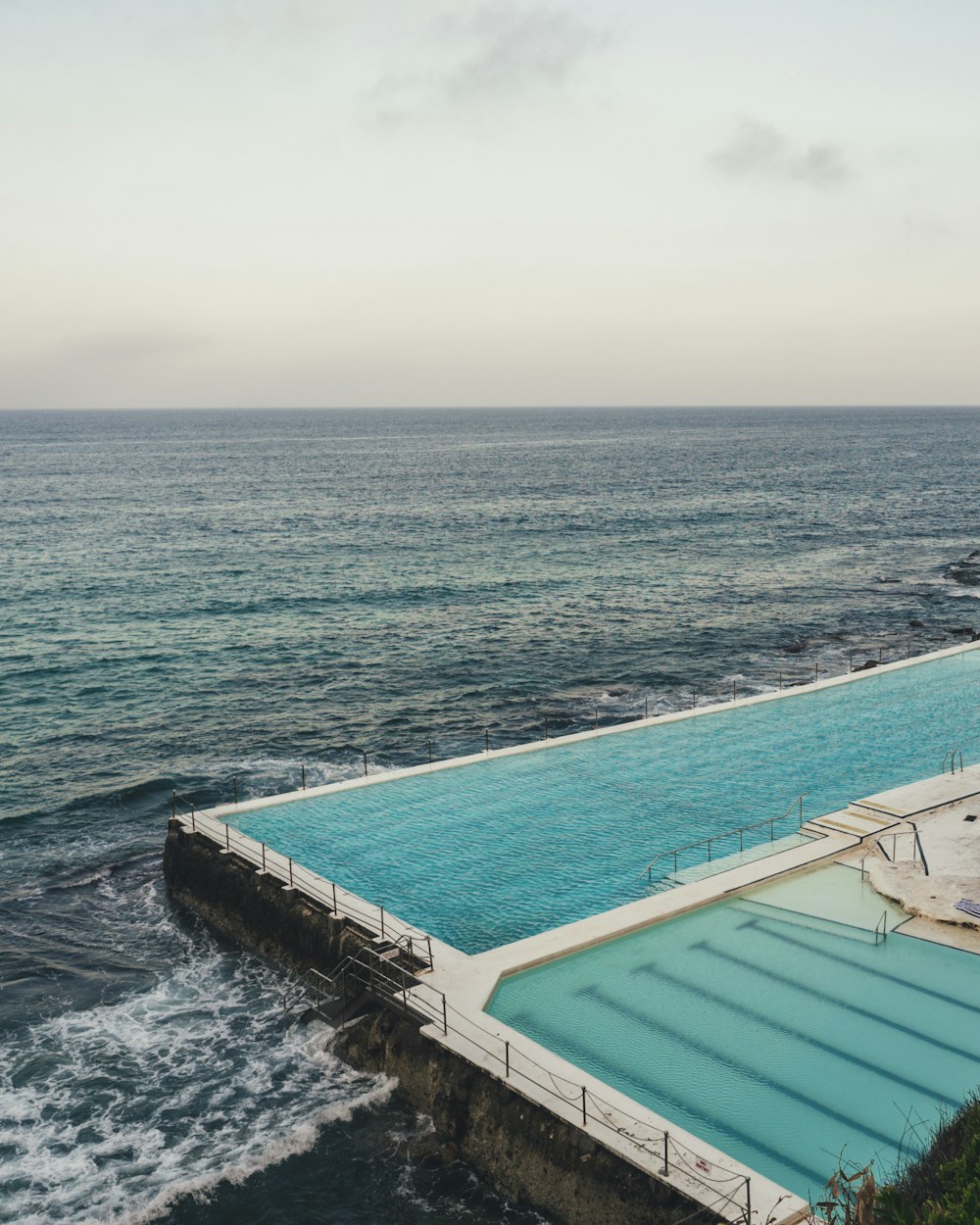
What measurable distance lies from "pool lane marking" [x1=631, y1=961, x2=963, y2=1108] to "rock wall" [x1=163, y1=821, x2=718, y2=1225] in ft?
14.3

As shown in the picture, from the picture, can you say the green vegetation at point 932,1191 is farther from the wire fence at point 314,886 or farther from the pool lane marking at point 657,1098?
the wire fence at point 314,886

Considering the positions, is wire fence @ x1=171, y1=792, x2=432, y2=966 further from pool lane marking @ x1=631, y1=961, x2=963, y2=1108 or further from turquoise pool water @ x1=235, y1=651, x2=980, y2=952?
pool lane marking @ x1=631, y1=961, x2=963, y2=1108

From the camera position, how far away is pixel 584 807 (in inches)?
1134

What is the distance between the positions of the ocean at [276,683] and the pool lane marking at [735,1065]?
3924 mm

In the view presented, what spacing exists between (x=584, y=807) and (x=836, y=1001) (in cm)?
1019

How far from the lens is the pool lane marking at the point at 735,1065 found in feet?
53.5

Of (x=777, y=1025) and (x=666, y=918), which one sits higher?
(x=666, y=918)

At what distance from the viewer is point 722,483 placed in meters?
133

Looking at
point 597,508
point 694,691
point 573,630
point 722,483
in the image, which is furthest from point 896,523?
point 694,691

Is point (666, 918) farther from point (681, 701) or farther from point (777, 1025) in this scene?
point (681, 701)

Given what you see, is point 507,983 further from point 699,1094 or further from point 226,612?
point 226,612

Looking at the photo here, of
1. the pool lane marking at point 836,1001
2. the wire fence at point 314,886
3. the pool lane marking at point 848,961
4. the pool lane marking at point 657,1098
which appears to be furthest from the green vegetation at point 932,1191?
the wire fence at point 314,886

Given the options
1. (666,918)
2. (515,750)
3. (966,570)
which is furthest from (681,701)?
(966,570)

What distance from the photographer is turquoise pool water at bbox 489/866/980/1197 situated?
1634cm
